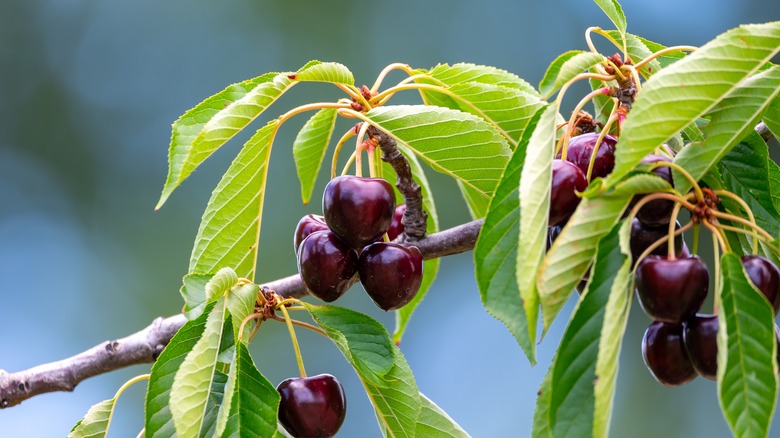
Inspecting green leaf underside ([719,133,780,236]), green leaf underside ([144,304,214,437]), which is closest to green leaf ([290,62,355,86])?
green leaf underside ([144,304,214,437])

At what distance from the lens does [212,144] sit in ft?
3.63

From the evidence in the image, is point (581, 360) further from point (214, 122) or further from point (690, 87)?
point (214, 122)

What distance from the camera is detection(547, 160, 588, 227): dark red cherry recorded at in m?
0.98

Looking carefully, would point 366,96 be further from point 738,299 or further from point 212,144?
point 738,299

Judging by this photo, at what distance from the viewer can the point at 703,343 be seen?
3.08ft

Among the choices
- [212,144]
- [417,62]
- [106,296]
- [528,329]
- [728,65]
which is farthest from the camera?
[417,62]

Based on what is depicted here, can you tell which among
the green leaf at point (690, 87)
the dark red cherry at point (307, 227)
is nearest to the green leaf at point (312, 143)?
the dark red cherry at point (307, 227)

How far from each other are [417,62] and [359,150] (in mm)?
4511

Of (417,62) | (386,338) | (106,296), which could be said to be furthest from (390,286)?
(417,62)

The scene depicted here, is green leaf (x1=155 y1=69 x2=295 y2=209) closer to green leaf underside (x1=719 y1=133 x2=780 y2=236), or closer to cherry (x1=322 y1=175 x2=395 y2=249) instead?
cherry (x1=322 y1=175 x2=395 y2=249)

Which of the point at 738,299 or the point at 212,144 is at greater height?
the point at 212,144

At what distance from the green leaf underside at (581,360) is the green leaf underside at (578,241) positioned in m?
0.02

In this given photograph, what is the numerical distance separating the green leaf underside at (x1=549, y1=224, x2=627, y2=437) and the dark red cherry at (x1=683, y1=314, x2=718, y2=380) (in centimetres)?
15

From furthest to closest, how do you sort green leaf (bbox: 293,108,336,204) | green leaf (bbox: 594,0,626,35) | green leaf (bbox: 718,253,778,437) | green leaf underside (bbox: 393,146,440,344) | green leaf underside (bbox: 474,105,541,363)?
green leaf underside (bbox: 393,146,440,344)
green leaf (bbox: 293,108,336,204)
green leaf (bbox: 594,0,626,35)
green leaf underside (bbox: 474,105,541,363)
green leaf (bbox: 718,253,778,437)
